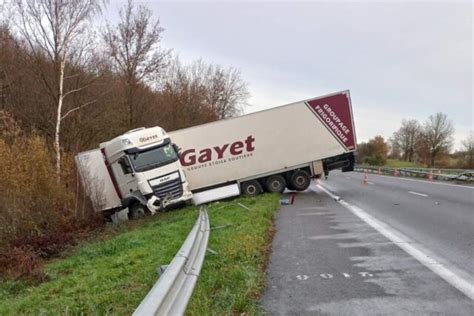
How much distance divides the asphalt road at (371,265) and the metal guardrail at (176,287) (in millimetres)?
875

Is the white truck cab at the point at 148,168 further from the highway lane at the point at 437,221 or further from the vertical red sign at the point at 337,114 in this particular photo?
the highway lane at the point at 437,221

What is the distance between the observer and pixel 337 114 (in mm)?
20953

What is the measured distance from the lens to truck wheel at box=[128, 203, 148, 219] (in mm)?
19266

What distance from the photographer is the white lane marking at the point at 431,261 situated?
17.2 ft

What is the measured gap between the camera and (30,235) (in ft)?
44.9

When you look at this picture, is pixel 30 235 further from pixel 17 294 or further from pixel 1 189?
pixel 17 294

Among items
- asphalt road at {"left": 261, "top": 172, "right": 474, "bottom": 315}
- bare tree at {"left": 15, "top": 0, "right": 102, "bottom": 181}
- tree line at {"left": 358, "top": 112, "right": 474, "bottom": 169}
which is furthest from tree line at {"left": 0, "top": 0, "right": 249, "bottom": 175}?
tree line at {"left": 358, "top": 112, "right": 474, "bottom": 169}

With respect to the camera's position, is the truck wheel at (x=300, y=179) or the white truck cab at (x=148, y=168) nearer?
the white truck cab at (x=148, y=168)

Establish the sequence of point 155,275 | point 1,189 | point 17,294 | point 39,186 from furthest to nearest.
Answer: point 39,186
point 1,189
point 17,294
point 155,275

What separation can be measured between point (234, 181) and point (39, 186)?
9154mm

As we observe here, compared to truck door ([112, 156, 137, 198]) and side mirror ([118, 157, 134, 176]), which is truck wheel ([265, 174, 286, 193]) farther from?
side mirror ([118, 157, 134, 176])

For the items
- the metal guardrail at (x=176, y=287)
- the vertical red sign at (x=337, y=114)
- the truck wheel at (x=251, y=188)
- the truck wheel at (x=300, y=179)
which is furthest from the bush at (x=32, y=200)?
the vertical red sign at (x=337, y=114)

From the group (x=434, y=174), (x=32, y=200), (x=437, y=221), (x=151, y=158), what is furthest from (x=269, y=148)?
(x=434, y=174)

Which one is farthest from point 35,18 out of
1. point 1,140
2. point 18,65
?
point 1,140
